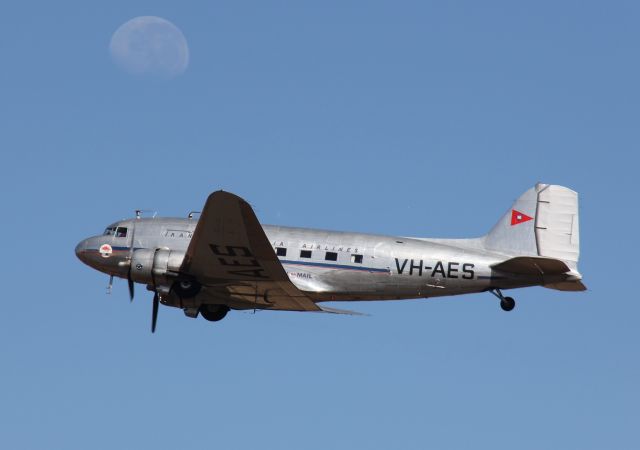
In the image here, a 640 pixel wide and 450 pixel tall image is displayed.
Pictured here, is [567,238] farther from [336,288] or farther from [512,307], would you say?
[336,288]

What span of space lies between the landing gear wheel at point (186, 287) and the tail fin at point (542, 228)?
26.7 feet

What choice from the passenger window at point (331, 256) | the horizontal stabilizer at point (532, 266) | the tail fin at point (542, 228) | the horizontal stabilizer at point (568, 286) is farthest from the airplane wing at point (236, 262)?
the horizontal stabilizer at point (568, 286)

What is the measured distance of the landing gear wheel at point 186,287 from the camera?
3145 cm

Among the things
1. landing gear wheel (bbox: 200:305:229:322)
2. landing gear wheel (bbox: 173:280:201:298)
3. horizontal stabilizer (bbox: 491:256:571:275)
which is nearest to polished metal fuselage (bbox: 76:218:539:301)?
horizontal stabilizer (bbox: 491:256:571:275)

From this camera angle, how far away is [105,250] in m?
33.4

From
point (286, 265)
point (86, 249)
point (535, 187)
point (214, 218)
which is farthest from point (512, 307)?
point (86, 249)

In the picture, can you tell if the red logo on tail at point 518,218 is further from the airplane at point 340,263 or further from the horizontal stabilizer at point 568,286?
the horizontal stabilizer at point 568,286

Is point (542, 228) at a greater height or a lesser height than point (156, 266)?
greater

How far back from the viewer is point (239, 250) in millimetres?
30031

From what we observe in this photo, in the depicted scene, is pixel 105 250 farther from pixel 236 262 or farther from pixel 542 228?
pixel 542 228

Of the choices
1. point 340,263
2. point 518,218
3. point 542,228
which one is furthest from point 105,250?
point 542,228

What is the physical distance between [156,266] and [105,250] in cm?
264

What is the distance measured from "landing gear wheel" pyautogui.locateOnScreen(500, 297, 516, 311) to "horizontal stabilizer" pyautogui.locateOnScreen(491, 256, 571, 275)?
804 millimetres

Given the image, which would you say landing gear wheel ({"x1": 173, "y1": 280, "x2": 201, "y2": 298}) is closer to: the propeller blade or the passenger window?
the propeller blade
